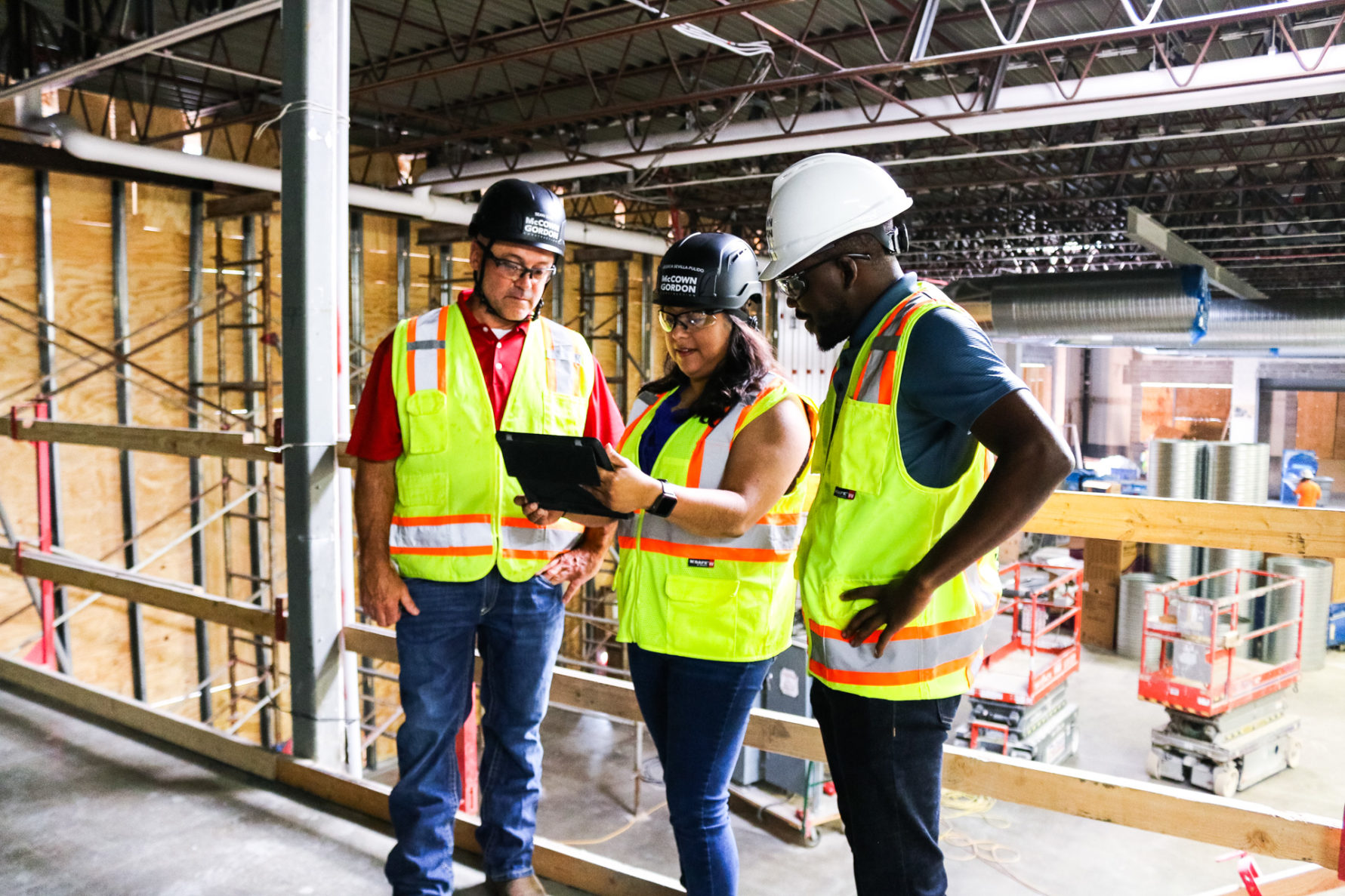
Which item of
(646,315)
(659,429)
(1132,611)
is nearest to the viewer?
(659,429)

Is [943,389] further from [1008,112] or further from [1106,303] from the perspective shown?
[1106,303]

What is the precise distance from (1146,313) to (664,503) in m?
15.2

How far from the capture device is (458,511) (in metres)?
2.75

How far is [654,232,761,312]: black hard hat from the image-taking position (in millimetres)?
2338

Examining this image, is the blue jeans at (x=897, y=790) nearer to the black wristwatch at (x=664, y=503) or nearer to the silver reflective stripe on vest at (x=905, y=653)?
the silver reflective stripe on vest at (x=905, y=653)

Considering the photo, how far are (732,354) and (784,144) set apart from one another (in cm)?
910

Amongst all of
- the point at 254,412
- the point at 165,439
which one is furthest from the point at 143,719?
the point at 254,412

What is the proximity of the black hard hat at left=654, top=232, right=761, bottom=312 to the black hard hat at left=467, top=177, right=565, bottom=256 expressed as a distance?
42 cm

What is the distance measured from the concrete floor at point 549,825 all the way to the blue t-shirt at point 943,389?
6.70 feet

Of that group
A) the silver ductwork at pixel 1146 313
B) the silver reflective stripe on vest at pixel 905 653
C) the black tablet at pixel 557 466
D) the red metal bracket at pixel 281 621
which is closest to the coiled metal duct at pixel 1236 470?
the silver ductwork at pixel 1146 313

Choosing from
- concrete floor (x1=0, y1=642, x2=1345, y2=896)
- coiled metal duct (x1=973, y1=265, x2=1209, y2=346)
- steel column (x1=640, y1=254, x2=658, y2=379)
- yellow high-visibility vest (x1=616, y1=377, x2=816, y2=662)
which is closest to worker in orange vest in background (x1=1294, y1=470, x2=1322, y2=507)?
concrete floor (x1=0, y1=642, x2=1345, y2=896)

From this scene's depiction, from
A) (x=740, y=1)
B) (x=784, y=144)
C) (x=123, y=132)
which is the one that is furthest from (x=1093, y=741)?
(x=123, y=132)

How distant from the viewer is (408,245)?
48.5ft

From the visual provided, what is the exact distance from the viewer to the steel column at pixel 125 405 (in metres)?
11.5
